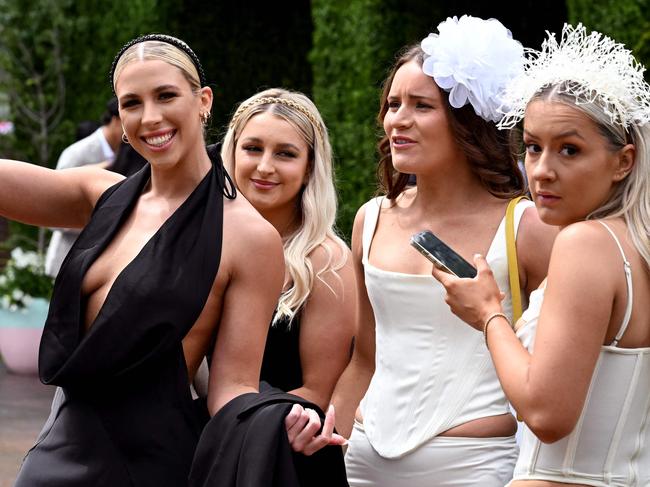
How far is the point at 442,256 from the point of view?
2.84 meters

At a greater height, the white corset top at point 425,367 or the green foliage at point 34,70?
the green foliage at point 34,70

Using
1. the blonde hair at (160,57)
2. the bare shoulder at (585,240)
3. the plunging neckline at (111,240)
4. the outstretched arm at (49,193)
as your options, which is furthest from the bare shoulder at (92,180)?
the bare shoulder at (585,240)

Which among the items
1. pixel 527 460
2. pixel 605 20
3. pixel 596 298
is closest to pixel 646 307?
pixel 596 298

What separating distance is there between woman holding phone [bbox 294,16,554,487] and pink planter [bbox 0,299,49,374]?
717cm

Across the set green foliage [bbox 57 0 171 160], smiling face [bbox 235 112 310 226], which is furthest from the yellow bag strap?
green foliage [bbox 57 0 171 160]

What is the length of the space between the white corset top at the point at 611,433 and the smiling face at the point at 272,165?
1799mm

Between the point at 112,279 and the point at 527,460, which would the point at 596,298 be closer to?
the point at 527,460

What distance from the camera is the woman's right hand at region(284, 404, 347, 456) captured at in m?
2.81

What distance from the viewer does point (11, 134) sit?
1264 cm

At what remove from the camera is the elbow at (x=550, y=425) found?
8.09 ft

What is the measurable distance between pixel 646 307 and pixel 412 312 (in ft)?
2.80

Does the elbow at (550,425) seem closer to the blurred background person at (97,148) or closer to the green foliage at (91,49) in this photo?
the blurred background person at (97,148)

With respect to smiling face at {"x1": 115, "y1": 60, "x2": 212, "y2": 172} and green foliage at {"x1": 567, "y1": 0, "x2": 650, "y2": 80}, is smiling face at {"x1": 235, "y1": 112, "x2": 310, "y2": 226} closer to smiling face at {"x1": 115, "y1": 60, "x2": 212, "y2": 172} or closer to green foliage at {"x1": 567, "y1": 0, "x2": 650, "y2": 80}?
smiling face at {"x1": 115, "y1": 60, "x2": 212, "y2": 172}

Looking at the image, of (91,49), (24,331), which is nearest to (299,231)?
(24,331)
